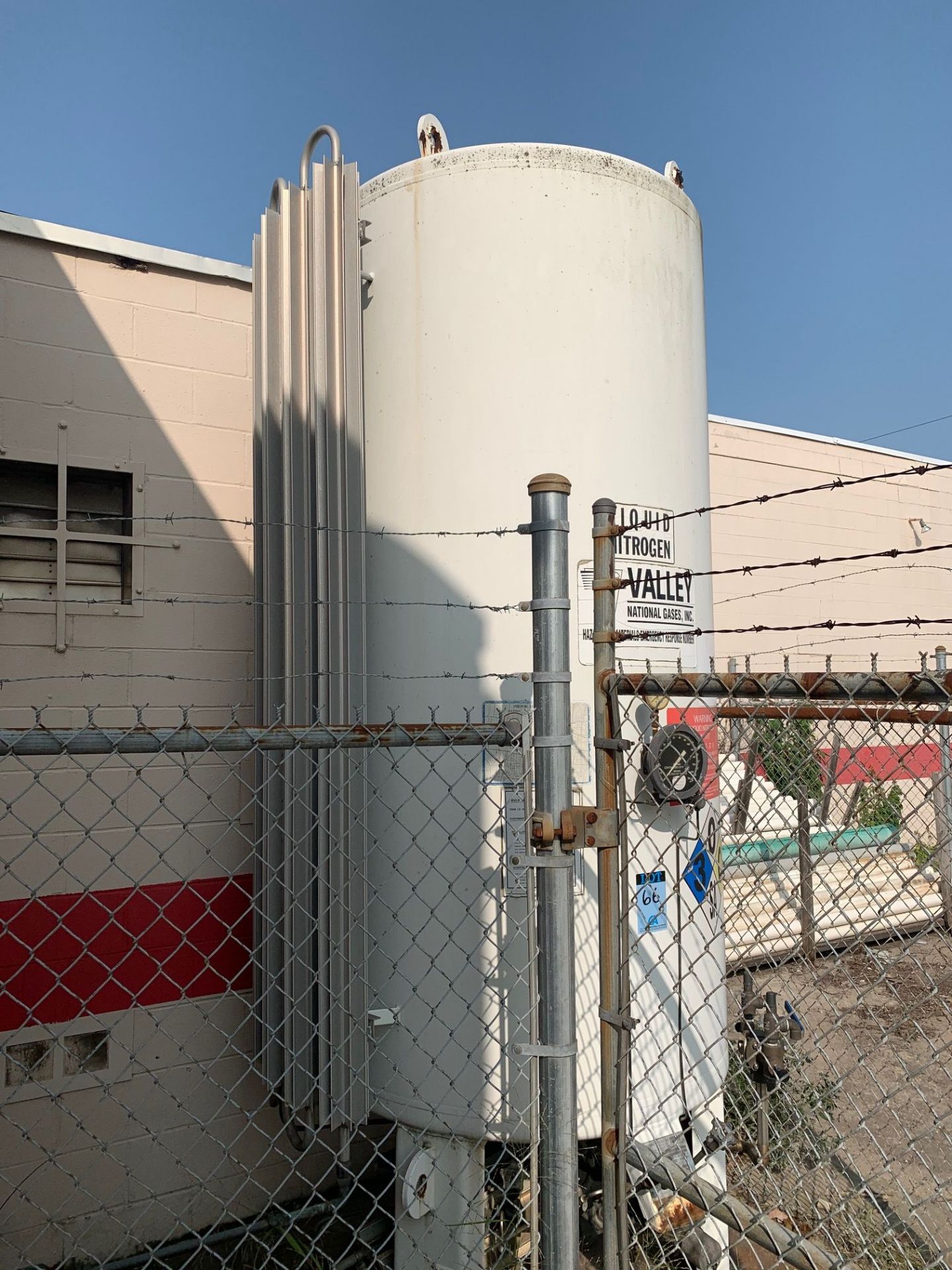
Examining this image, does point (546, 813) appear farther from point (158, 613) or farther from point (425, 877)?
point (158, 613)

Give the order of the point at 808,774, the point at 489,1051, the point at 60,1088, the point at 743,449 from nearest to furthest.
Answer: the point at 489,1051
the point at 60,1088
the point at 808,774
the point at 743,449

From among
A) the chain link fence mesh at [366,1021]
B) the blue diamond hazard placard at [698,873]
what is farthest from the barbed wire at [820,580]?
the blue diamond hazard placard at [698,873]

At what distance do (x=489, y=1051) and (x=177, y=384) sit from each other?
2657mm

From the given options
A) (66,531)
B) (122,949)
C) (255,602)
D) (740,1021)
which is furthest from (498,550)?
(740,1021)

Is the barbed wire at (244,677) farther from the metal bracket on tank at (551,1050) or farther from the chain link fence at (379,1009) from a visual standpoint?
the metal bracket on tank at (551,1050)

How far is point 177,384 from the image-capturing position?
143 inches

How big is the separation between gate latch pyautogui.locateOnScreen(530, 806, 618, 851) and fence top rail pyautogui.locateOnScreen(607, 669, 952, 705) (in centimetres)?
27

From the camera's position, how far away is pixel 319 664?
A: 3066 millimetres

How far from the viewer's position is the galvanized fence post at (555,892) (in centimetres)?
181

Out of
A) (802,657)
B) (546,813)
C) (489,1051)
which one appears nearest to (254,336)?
(546,813)

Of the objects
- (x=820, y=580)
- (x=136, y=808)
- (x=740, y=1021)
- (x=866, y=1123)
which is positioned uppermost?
(x=820, y=580)

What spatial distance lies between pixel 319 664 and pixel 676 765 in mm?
1194

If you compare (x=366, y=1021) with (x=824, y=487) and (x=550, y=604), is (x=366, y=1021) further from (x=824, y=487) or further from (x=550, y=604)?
(x=824, y=487)

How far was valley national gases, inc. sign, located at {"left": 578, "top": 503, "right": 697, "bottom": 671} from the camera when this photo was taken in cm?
285
